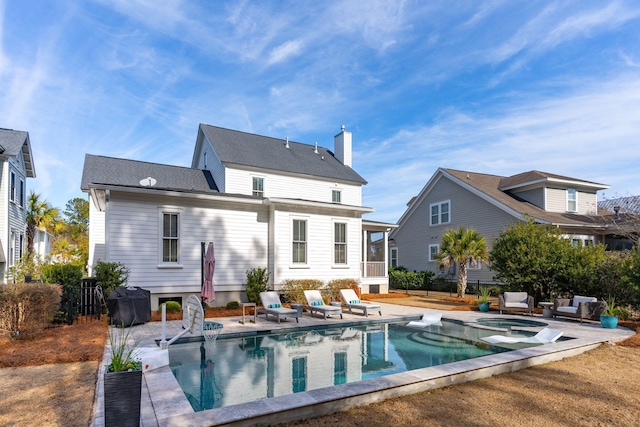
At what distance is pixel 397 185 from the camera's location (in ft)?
108

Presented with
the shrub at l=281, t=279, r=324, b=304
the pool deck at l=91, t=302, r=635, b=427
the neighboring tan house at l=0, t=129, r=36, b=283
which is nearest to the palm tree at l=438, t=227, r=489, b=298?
the shrub at l=281, t=279, r=324, b=304

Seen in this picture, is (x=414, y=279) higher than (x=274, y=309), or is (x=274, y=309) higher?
(x=274, y=309)

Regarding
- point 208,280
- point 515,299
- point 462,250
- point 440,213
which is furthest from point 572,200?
point 208,280

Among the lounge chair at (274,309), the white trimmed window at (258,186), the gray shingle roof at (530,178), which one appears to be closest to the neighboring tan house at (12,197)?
the white trimmed window at (258,186)

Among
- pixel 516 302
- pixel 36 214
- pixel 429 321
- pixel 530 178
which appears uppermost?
pixel 530 178

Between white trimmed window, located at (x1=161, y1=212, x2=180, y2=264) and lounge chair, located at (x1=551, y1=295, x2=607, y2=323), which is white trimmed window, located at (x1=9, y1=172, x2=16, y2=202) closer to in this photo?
white trimmed window, located at (x1=161, y1=212, x2=180, y2=264)

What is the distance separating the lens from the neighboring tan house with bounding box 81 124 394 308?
13.5 metres

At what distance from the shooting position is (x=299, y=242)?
53.9 ft

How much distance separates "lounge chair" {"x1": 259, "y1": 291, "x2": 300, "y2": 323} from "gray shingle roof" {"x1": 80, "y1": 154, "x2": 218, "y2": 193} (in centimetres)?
858

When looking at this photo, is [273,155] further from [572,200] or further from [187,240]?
Result: [572,200]

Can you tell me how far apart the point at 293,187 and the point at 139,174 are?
840 cm

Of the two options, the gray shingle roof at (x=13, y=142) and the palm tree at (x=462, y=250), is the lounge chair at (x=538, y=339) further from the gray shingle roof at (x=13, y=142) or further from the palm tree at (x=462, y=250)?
the gray shingle roof at (x=13, y=142)

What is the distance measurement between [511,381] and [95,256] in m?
18.4

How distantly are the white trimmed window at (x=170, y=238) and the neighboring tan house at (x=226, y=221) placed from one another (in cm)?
4
